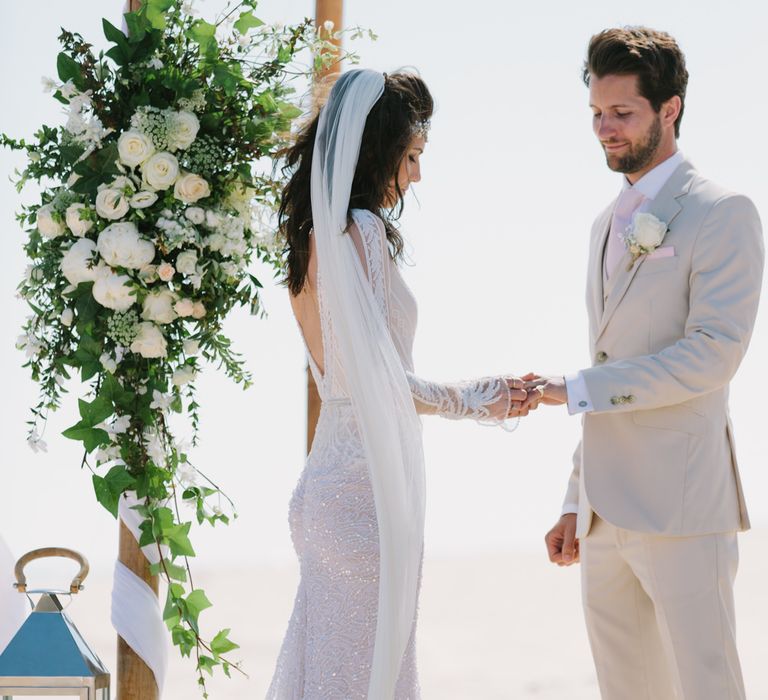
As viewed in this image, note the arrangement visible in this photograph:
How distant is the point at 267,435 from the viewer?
321 inches

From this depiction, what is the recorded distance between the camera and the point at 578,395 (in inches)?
114

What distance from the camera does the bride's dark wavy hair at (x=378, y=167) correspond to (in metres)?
2.66

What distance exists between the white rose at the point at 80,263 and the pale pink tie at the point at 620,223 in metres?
1.33

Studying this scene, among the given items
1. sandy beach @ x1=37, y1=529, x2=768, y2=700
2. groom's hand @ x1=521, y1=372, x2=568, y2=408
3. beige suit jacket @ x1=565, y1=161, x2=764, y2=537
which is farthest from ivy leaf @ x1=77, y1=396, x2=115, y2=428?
sandy beach @ x1=37, y1=529, x2=768, y2=700

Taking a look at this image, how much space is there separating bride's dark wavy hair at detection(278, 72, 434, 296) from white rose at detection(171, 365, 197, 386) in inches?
14.3

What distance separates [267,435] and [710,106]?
4.12m

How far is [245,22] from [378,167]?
584 millimetres

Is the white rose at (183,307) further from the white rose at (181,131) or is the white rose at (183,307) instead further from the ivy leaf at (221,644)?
the ivy leaf at (221,644)

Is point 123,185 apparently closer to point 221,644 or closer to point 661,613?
point 221,644

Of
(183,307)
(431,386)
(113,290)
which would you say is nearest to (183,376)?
(183,307)

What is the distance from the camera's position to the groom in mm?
2773

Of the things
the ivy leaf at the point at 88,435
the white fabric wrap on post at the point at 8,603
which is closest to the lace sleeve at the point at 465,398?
the ivy leaf at the point at 88,435

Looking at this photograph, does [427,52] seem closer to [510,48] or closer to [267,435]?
[510,48]

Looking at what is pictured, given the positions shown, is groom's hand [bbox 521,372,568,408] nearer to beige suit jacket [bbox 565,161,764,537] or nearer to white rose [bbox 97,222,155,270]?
beige suit jacket [bbox 565,161,764,537]
